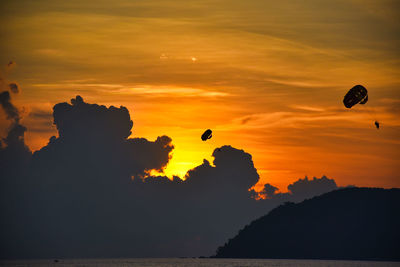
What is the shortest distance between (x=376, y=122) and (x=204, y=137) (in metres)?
47.9

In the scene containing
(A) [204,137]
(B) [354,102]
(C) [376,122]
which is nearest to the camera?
(C) [376,122]

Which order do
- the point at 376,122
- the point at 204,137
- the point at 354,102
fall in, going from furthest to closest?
the point at 204,137, the point at 354,102, the point at 376,122

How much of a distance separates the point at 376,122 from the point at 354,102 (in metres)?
15.5

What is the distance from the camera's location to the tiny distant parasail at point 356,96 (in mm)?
113500

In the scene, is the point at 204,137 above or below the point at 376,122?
above

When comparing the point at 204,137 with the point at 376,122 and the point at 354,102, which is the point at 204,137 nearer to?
the point at 354,102

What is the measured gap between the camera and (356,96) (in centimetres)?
11500

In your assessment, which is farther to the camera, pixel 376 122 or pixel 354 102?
pixel 354 102

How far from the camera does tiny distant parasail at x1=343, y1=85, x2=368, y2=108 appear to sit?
4469 inches

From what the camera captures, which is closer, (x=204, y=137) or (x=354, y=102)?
(x=354, y=102)

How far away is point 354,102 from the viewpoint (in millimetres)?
116250

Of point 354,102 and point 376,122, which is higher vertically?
point 354,102

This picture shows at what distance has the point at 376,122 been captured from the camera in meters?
101

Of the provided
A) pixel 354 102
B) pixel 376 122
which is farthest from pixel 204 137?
pixel 376 122
